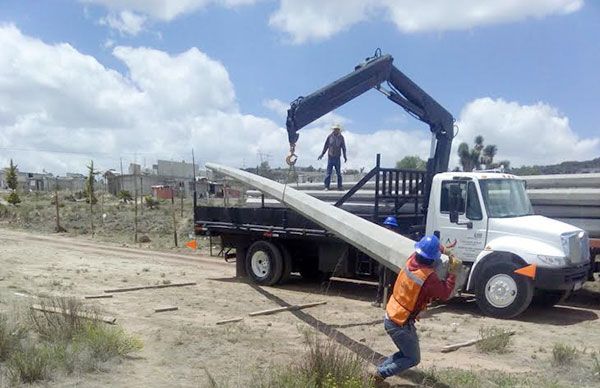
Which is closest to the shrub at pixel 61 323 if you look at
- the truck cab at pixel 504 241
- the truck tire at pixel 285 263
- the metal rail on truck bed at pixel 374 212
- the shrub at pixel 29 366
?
the shrub at pixel 29 366

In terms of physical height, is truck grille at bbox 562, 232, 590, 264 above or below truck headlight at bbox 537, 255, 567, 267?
above

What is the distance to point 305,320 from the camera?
1009 centimetres

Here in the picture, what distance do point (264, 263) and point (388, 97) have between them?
4686 mm

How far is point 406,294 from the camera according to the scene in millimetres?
6090

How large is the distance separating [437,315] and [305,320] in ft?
7.80

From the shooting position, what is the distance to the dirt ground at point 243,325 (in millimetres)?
7008

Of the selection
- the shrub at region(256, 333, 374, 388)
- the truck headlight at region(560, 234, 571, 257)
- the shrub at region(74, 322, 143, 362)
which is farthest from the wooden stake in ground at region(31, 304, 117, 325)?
the truck headlight at region(560, 234, 571, 257)

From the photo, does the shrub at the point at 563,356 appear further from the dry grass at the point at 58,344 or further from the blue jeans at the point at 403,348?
the dry grass at the point at 58,344

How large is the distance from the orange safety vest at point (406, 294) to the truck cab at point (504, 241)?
15.0ft

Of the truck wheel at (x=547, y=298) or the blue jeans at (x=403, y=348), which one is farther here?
the truck wheel at (x=547, y=298)

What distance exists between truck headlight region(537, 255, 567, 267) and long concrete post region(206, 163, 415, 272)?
3.24 meters

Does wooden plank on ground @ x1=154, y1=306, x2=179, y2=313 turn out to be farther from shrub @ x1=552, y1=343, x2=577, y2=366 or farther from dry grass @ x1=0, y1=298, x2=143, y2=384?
shrub @ x1=552, y1=343, x2=577, y2=366

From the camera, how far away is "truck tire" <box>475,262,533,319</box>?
402 inches

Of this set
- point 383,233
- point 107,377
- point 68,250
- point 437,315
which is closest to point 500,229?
point 437,315
